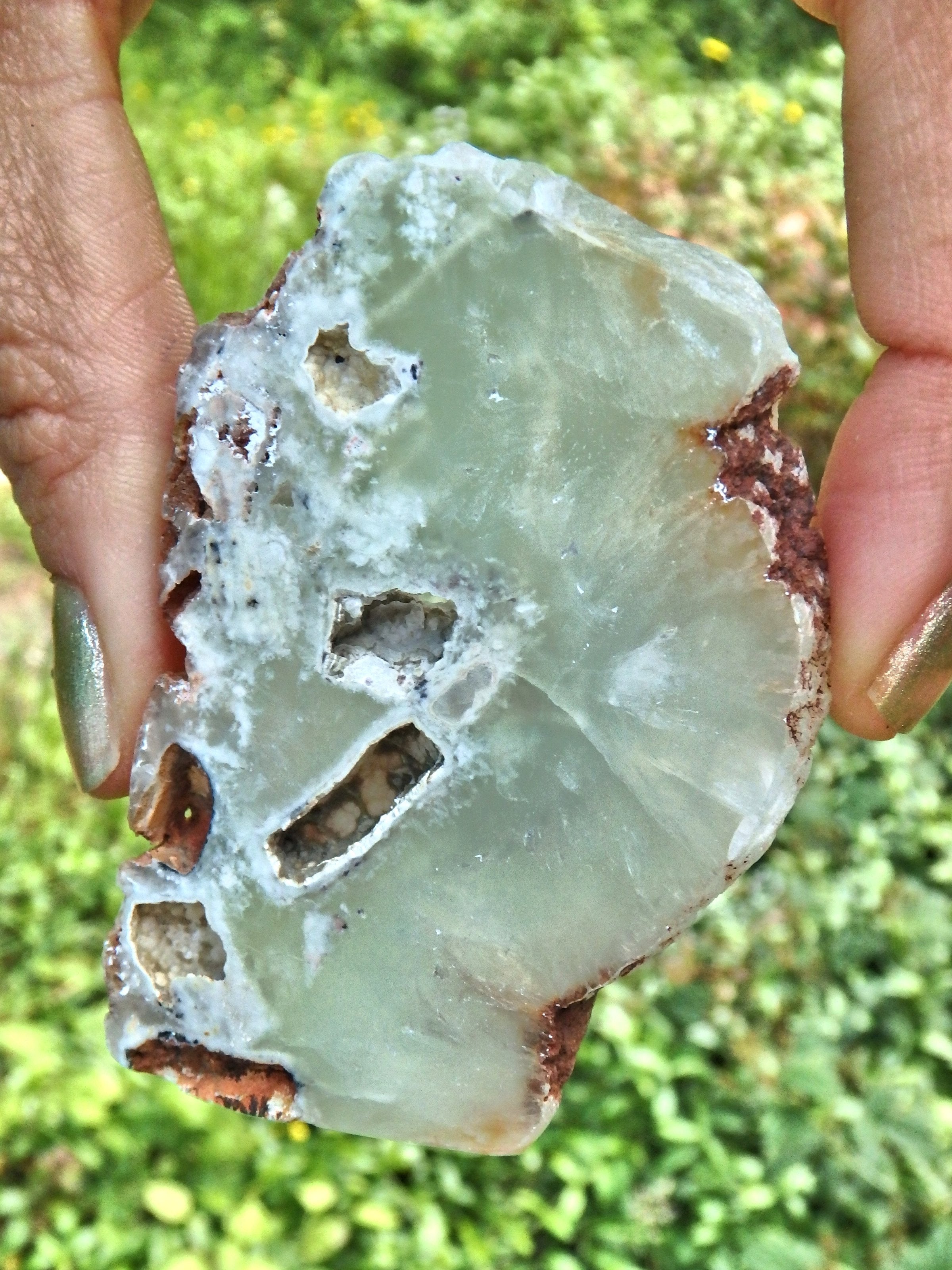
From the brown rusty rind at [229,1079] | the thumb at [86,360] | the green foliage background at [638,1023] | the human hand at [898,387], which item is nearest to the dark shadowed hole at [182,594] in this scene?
the thumb at [86,360]

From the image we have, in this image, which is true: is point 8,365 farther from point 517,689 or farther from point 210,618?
point 517,689

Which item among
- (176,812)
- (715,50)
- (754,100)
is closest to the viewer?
(176,812)

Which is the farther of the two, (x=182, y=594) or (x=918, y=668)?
(x=918, y=668)

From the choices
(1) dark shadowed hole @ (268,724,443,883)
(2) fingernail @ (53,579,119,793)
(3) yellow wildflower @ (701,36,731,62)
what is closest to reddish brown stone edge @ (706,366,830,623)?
(1) dark shadowed hole @ (268,724,443,883)

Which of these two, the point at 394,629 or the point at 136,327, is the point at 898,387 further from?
the point at 136,327

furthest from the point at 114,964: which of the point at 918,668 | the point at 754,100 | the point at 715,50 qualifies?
the point at 715,50

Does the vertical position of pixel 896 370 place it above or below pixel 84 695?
above

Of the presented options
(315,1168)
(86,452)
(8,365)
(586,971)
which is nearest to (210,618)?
(86,452)
